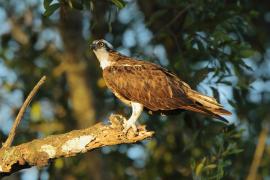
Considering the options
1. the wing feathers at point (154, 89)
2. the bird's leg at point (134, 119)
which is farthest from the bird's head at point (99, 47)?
the bird's leg at point (134, 119)

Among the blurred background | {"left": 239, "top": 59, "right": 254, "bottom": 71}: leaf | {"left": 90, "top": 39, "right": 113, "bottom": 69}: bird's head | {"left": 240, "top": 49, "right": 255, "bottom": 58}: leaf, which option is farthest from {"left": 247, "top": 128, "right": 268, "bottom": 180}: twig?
{"left": 90, "top": 39, "right": 113, "bottom": 69}: bird's head

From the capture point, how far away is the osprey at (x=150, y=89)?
7.70 metres

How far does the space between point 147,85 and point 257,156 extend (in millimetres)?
5083

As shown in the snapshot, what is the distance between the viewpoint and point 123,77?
8.13 m

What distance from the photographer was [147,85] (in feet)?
26.6

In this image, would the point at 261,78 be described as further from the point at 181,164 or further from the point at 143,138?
the point at 143,138

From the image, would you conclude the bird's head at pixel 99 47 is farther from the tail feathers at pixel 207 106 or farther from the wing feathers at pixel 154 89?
the tail feathers at pixel 207 106

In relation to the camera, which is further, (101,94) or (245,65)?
(101,94)

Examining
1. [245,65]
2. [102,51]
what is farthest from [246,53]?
[102,51]

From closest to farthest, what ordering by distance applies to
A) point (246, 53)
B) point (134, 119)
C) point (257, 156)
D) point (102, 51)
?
point (134, 119)
point (102, 51)
point (246, 53)
point (257, 156)

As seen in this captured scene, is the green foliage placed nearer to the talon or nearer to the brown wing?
the brown wing

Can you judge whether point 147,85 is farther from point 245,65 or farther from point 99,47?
point 245,65

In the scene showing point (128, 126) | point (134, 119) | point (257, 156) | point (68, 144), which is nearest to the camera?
point (68, 144)

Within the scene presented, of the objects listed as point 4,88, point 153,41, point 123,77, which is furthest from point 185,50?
point 4,88
